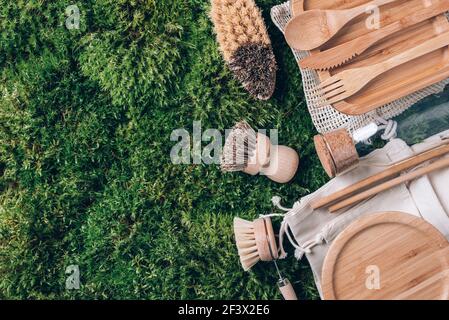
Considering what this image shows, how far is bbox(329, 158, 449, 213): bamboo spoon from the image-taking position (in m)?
1.75

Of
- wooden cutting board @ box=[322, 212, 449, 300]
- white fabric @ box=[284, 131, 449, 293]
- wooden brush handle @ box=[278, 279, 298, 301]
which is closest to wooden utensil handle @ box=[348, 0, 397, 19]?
white fabric @ box=[284, 131, 449, 293]

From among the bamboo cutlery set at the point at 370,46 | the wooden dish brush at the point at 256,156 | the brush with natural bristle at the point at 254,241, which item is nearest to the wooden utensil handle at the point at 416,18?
the bamboo cutlery set at the point at 370,46

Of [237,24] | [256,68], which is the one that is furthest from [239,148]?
[237,24]

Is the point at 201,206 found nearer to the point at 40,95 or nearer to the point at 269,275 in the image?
the point at 269,275

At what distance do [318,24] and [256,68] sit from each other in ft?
0.80

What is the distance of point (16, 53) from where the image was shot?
2.08 meters

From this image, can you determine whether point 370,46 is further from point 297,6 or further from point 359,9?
point 297,6

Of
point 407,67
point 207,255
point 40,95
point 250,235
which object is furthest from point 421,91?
point 40,95

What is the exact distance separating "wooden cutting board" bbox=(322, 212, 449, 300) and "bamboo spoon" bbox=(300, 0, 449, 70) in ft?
1.59

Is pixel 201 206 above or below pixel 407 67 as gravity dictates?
below

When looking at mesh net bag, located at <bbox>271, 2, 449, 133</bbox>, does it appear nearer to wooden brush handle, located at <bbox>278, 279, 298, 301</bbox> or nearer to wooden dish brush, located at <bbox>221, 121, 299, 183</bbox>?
wooden dish brush, located at <bbox>221, 121, 299, 183</bbox>

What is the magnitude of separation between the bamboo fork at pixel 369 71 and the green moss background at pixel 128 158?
0.85 ft

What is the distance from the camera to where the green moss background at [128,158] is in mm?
1987
